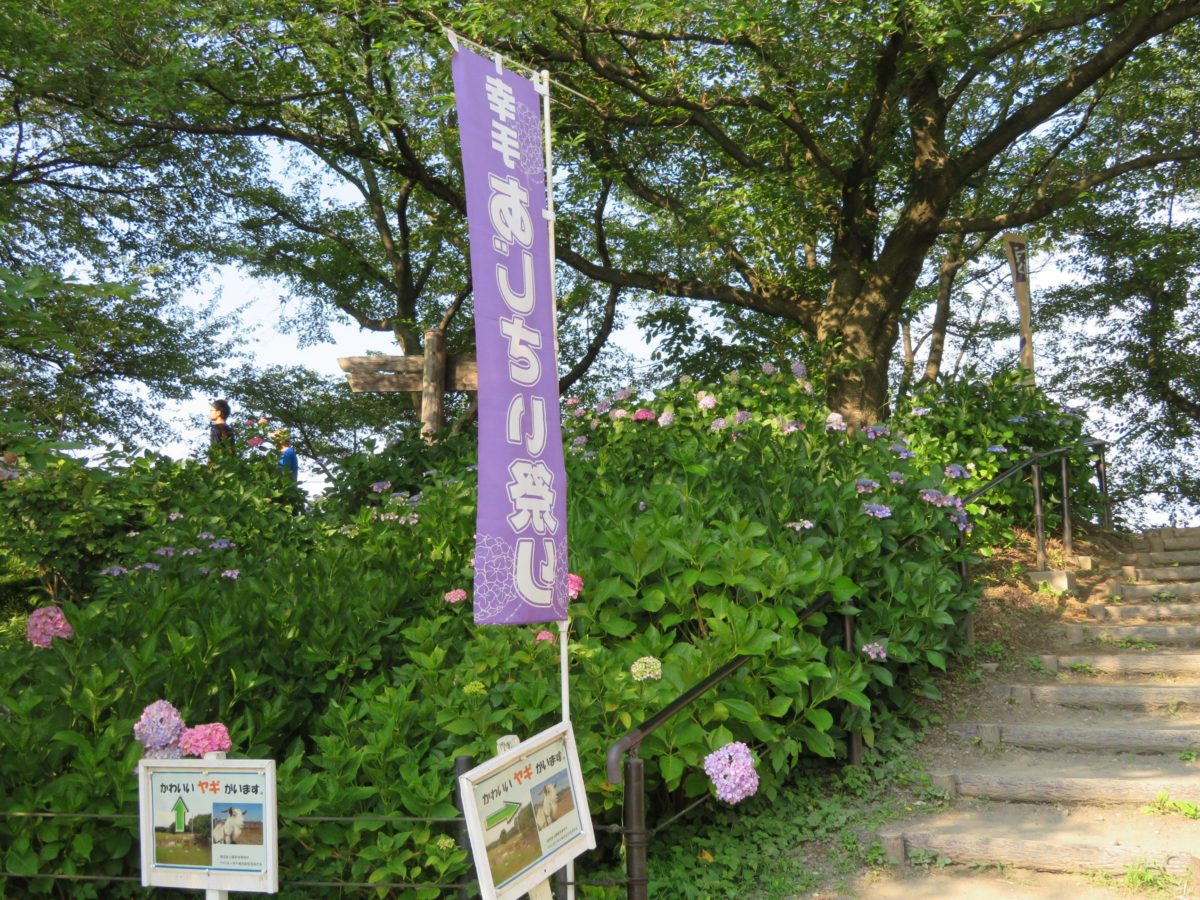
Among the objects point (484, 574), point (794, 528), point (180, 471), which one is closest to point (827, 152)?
point (794, 528)

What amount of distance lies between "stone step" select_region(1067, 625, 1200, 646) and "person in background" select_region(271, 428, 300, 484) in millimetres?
6871

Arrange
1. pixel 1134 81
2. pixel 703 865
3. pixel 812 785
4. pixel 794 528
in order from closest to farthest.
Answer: pixel 703 865 < pixel 812 785 < pixel 794 528 < pixel 1134 81

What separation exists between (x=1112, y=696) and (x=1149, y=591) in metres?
2.78

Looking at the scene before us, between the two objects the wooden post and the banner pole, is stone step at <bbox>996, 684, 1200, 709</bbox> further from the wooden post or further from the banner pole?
the wooden post

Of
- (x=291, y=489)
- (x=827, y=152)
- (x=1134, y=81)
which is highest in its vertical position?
(x=1134, y=81)

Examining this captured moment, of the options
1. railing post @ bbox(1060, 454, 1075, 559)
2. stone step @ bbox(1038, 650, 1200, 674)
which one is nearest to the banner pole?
stone step @ bbox(1038, 650, 1200, 674)

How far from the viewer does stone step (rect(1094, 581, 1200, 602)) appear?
26.1 feet

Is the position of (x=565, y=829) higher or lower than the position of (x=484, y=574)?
lower

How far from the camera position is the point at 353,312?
1858 cm

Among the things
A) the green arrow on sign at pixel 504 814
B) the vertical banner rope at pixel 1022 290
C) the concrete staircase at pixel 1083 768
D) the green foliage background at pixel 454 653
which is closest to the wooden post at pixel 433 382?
the green foliage background at pixel 454 653

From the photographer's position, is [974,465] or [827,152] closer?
[974,465]

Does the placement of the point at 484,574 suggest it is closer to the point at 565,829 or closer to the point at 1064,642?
the point at 565,829

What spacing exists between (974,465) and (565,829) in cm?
690

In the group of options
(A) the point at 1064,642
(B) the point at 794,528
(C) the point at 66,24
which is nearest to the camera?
(B) the point at 794,528
